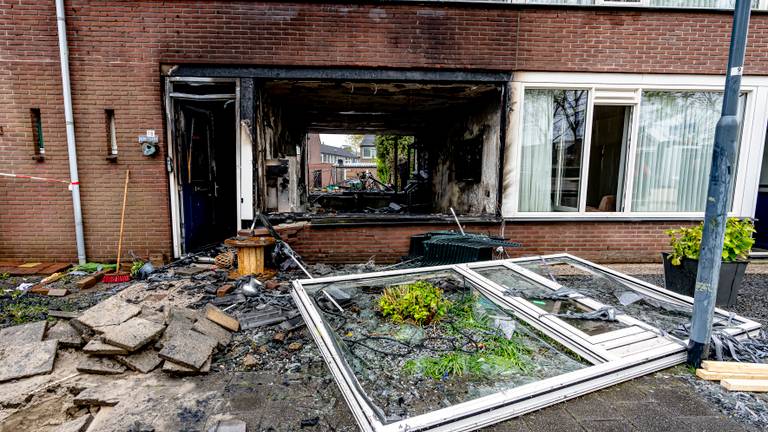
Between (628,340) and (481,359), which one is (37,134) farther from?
(628,340)

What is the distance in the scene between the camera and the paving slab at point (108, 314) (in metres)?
2.99

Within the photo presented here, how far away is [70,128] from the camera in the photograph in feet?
17.5

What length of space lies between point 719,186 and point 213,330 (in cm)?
400

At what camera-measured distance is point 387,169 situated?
75.3ft

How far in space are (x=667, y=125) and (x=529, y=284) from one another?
4.62m

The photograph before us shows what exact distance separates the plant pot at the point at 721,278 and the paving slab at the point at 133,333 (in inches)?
214

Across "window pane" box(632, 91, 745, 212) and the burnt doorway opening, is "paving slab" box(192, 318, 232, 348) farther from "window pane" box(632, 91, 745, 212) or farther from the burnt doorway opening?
"window pane" box(632, 91, 745, 212)

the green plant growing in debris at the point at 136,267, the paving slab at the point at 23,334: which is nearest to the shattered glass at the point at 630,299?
the paving slab at the point at 23,334

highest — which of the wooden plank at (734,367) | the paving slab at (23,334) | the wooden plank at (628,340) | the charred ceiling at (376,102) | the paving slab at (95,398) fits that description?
the charred ceiling at (376,102)


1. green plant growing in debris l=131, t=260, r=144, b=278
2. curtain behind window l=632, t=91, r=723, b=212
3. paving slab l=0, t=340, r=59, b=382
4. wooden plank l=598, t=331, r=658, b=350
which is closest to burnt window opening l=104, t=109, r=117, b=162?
green plant growing in debris l=131, t=260, r=144, b=278

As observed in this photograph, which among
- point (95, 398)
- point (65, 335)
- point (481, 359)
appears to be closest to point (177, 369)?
point (95, 398)

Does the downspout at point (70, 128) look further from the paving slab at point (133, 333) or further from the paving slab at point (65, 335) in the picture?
the paving slab at point (133, 333)

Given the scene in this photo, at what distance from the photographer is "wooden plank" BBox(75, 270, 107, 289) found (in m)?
4.70

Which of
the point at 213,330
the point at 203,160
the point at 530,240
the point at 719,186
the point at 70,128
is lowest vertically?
the point at 213,330
